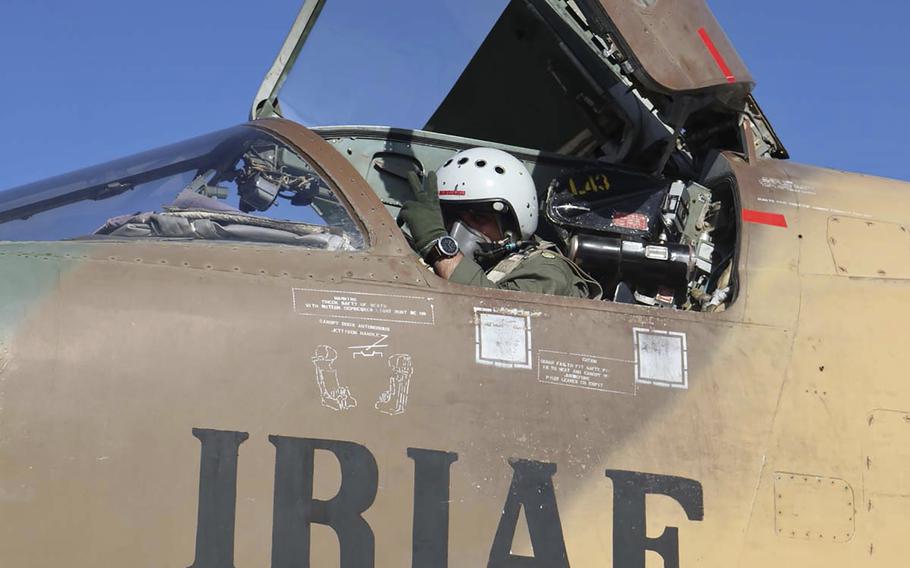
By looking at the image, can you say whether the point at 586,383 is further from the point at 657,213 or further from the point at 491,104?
the point at 491,104

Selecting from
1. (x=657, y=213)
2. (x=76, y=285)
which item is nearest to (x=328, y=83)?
(x=657, y=213)

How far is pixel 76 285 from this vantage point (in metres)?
2.96

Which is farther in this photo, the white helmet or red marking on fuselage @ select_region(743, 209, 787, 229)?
the white helmet

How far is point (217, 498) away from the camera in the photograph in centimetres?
285

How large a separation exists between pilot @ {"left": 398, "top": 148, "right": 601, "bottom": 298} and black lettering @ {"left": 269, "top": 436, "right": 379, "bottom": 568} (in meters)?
1.15

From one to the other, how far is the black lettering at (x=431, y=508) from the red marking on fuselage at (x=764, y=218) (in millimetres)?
1541

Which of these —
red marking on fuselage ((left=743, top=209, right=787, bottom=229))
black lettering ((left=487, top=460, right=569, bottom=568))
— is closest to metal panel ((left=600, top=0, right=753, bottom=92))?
red marking on fuselage ((left=743, top=209, right=787, bottom=229))

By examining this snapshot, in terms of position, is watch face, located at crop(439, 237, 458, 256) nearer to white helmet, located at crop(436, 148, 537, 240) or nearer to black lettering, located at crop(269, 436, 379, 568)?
white helmet, located at crop(436, 148, 537, 240)

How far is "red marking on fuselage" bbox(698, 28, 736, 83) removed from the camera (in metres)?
3.98

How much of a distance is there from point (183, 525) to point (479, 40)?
291 cm

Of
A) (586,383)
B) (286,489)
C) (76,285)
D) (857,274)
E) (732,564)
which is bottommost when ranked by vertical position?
(732,564)

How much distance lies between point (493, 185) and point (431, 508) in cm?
189

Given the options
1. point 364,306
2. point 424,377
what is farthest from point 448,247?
point 424,377

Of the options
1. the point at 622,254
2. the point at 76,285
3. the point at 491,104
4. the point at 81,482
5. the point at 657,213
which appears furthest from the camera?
the point at 491,104
